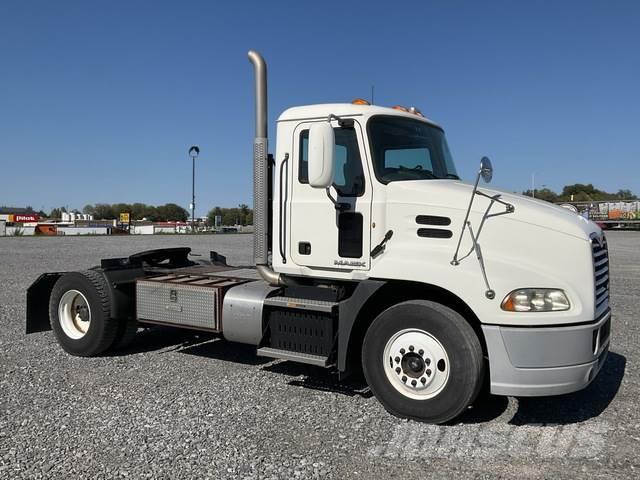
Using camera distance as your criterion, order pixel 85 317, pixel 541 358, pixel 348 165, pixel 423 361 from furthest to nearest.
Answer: pixel 85 317
pixel 348 165
pixel 423 361
pixel 541 358

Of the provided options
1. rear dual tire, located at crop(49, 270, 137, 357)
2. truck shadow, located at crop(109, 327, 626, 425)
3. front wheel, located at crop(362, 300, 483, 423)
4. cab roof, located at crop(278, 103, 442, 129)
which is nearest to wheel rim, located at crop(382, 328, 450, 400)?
front wheel, located at crop(362, 300, 483, 423)

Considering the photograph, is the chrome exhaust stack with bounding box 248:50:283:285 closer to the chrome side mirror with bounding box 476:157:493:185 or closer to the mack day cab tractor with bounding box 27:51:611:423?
the mack day cab tractor with bounding box 27:51:611:423

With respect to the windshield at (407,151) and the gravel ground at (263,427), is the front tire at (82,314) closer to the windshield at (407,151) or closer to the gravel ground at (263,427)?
the gravel ground at (263,427)

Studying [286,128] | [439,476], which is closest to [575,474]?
[439,476]

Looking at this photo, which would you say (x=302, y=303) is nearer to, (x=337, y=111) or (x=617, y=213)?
(x=337, y=111)

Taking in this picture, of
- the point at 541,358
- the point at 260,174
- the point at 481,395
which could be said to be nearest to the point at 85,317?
the point at 260,174

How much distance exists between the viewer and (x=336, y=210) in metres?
5.29

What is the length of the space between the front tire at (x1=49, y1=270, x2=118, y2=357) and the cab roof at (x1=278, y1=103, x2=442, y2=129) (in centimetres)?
316

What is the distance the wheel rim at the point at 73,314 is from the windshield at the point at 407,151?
4269mm

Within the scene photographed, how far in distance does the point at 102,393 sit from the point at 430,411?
3.11m

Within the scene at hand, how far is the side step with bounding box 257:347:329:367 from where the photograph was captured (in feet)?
17.0

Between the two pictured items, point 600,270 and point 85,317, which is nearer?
point 600,270

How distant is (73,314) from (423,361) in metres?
4.75

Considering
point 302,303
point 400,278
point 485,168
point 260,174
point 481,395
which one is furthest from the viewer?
point 260,174
